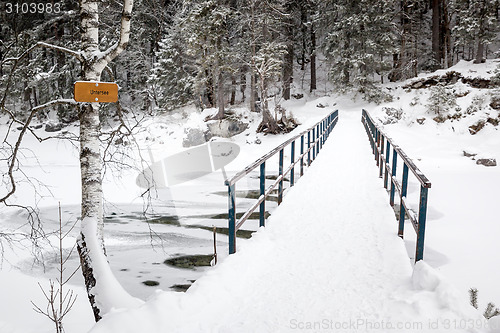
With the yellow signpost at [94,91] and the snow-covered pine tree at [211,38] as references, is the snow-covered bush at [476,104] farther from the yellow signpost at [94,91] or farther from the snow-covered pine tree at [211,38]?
the yellow signpost at [94,91]

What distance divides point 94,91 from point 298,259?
3267 mm

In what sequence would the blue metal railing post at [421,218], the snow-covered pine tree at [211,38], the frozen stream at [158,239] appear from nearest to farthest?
the blue metal railing post at [421,218] < the frozen stream at [158,239] < the snow-covered pine tree at [211,38]

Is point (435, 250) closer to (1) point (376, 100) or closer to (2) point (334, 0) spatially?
(1) point (376, 100)

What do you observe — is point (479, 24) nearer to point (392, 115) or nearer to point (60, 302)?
point (392, 115)

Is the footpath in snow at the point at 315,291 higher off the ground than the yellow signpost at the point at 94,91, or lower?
lower

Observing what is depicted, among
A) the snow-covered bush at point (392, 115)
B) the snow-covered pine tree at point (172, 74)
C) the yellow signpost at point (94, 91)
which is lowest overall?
the snow-covered bush at point (392, 115)

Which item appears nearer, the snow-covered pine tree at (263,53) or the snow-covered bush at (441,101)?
the snow-covered bush at (441,101)

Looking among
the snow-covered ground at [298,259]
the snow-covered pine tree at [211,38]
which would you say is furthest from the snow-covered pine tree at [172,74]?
the snow-covered ground at [298,259]

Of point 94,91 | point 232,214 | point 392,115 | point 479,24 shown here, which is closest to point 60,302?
point 232,214

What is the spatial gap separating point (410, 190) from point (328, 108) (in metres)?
20.9

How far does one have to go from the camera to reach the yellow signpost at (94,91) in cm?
397

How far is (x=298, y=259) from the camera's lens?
14.9ft

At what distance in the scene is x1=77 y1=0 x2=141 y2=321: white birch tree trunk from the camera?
4.91 meters

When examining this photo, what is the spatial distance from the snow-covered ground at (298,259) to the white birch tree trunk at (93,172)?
421 mm
